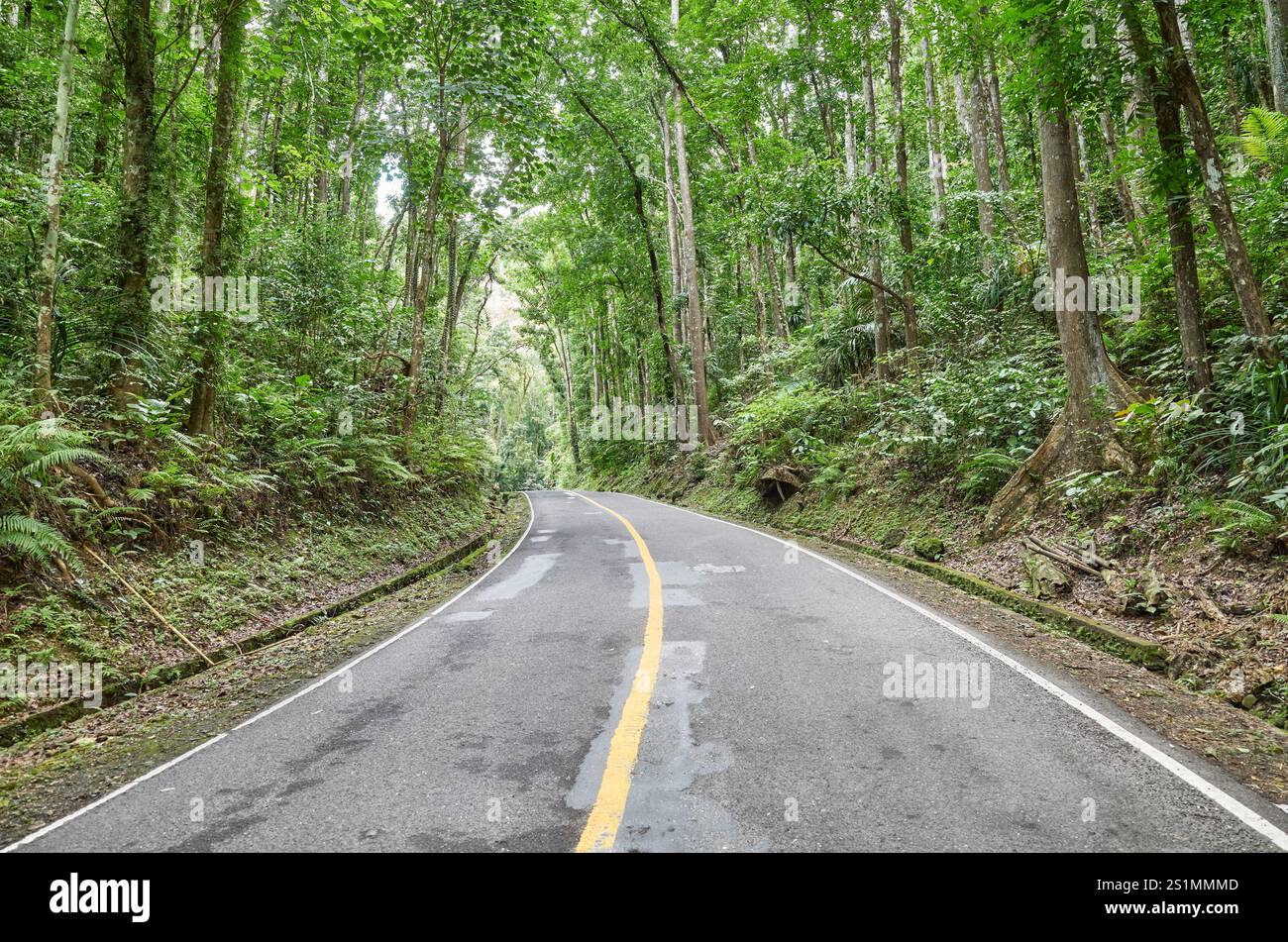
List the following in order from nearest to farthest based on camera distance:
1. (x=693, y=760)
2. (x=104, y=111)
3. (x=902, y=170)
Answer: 1. (x=693, y=760)
2. (x=104, y=111)
3. (x=902, y=170)

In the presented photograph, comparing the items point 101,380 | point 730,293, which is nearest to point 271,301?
point 101,380

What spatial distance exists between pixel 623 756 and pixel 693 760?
39cm

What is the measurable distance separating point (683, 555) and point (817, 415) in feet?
24.8

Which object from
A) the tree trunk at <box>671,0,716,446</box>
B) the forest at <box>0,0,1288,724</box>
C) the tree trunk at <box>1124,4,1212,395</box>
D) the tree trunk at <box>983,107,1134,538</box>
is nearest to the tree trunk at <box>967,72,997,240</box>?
the forest at <box>0,0,1288,724</box>

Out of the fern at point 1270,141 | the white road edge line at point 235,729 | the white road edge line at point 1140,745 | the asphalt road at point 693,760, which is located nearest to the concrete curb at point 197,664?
the white road edge line at point 235,729

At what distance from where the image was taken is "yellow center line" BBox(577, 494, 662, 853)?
287cm

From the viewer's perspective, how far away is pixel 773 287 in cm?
2261

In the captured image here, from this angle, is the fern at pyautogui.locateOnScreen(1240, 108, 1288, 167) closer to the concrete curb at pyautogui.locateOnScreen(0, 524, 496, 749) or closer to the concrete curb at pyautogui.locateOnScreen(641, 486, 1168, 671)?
the concrete curb at pyautogui.locateOnScreen(641, 486, 1168, 671)

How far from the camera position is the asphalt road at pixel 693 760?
291 cm

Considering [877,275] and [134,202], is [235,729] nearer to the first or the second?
[134,202]

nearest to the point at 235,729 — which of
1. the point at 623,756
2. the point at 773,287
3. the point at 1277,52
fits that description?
the point at 623,756
